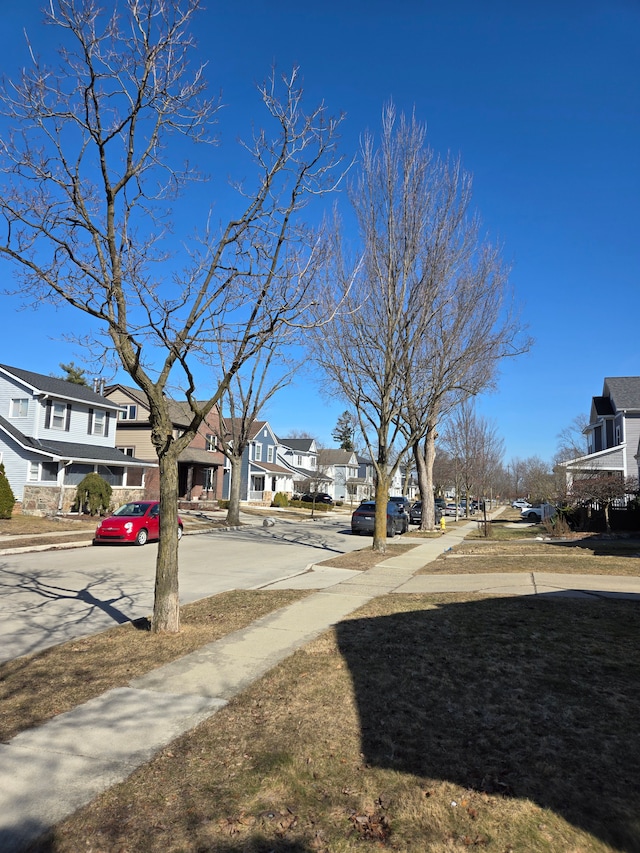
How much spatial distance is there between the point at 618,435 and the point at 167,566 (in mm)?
34858

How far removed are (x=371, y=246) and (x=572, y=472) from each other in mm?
23218

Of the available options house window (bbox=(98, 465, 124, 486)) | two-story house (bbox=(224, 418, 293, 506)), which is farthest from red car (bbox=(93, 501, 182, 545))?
two-story house (bbox=(224, 418, 293, 506))

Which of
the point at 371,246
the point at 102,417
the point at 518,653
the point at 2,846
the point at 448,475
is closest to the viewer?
the point at 2,846

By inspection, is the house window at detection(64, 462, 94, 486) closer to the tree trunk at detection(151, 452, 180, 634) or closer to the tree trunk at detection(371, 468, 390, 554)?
the tree trunk at detection(371, 468, 390, 554)

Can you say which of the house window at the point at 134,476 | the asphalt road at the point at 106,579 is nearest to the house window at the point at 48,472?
the house window at the point at 134,476

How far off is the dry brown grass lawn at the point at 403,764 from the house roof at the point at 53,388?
28.0 metres

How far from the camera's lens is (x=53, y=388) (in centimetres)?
3155

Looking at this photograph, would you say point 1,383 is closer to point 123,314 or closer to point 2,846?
point 123,314

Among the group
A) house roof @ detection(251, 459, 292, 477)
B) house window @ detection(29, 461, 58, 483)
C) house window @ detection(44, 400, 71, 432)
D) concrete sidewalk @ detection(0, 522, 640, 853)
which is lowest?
concrete sidewalk @ detection(0, 522, 640, 853)

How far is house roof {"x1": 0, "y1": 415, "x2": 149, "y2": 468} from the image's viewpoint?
28406mm

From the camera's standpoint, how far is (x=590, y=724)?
436 centimetres

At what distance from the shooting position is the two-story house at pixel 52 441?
28531 mm

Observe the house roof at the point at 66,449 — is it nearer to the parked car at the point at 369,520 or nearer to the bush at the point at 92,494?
the bush at the point at 92,494

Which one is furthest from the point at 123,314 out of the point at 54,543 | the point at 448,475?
the point at 448,475
